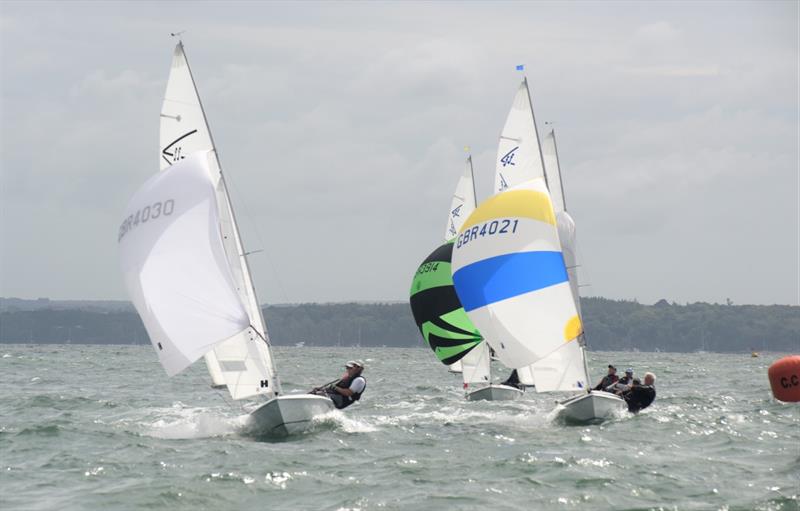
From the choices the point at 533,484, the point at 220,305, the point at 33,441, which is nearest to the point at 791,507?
the point at 533,484

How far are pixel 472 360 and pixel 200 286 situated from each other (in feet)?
42.2

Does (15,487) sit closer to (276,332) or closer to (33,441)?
(33,441)

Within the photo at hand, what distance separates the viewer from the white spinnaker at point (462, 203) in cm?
3189

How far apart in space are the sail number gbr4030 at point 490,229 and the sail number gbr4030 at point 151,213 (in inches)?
243

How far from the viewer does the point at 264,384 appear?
759 inches

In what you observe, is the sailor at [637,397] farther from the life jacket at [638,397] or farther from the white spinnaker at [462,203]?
the white spinnaker at [462,203]

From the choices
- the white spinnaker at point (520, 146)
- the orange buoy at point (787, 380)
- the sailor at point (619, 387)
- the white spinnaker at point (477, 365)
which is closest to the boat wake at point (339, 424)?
the sailor at point (619, 387)

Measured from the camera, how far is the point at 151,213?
1792 cm

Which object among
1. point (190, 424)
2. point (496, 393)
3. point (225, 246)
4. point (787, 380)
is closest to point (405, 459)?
point (225, 246)

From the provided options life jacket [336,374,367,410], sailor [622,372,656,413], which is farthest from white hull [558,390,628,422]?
life jacket [336,374,367,410]

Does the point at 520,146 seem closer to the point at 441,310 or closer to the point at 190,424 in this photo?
A: the point at 441,310

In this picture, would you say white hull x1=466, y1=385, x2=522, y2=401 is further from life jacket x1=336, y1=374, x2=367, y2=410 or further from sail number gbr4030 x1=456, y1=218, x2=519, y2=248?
life jacket x1=336, y1=374, x2=367, y2=410

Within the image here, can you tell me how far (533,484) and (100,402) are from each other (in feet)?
51.0

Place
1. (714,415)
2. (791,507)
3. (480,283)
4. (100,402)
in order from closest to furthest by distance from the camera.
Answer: (791,507)
(480,283)
(714,415)
(100,402)
